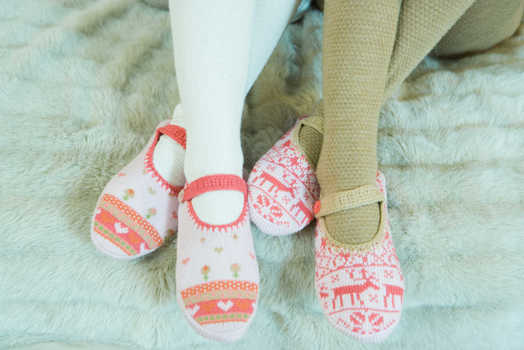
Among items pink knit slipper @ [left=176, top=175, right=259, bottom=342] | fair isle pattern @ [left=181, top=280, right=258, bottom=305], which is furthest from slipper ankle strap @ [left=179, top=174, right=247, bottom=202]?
fair isle pattern @ [left=181, top=280, right=258, bottom=305]

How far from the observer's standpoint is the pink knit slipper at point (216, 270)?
0.37m

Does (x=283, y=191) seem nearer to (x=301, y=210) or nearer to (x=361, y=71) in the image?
(x=301, y=210)

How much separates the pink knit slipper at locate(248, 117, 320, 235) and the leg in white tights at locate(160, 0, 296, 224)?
27mm

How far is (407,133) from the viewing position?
1.80 ft

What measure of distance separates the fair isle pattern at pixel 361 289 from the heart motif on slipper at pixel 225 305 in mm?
103

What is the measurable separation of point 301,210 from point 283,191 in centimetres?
3

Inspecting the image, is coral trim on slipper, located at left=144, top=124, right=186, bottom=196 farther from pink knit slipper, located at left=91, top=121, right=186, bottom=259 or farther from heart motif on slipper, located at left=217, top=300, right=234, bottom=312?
heart motif on slipper, located at left=217, top=300, right=234, bottom=312

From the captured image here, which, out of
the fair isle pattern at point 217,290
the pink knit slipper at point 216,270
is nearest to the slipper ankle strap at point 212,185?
the pink knit slipper at point 216,270

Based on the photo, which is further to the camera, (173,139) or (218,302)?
(173,139)

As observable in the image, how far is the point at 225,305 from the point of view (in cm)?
37

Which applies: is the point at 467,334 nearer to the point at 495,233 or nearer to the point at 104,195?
the point at 495,233

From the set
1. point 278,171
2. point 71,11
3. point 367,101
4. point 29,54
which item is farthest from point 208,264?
point 71,11

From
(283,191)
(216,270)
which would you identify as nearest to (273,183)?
(283,191)

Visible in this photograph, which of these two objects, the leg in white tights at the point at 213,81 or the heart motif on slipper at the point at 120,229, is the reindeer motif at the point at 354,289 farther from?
the heart motif on slipper at the point at 120,229
